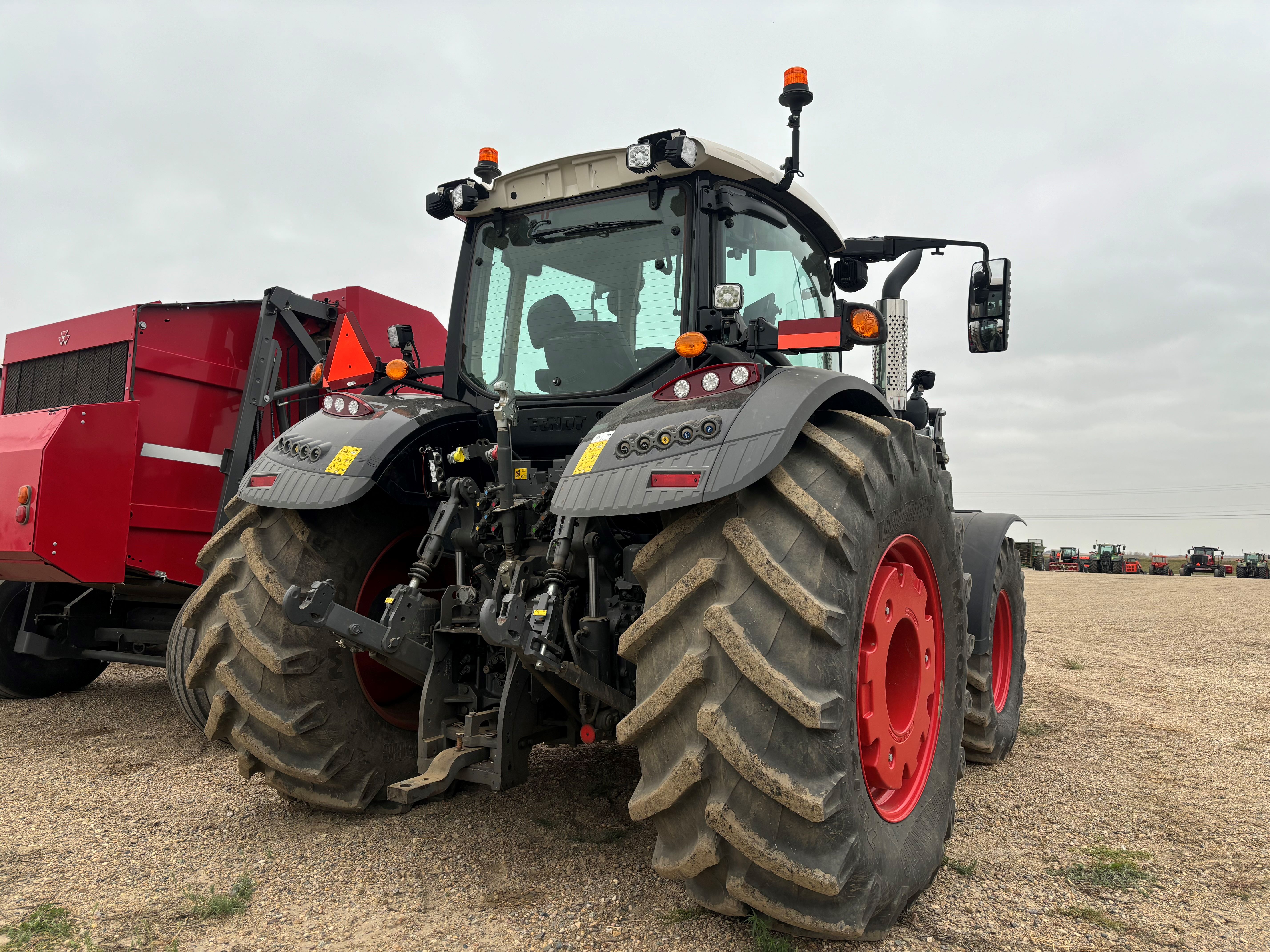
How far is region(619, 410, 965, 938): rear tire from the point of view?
2.03m

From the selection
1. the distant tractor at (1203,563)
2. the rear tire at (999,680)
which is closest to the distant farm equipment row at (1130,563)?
the distant tractor at (1203,563)

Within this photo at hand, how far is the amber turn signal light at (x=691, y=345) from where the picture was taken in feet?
8.91

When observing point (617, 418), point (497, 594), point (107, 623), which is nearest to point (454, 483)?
point (497, 594)

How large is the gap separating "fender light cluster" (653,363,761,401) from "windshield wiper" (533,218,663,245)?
Result: 38.3 inches

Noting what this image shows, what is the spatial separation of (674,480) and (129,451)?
4.01 meters

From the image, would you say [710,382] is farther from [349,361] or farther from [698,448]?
[349,361]

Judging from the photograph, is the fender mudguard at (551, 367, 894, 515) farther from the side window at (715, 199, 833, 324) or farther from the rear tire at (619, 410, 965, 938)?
the side window at (715, 199, 833, 324)

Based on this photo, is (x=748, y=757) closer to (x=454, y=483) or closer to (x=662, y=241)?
(x=454, y=483)

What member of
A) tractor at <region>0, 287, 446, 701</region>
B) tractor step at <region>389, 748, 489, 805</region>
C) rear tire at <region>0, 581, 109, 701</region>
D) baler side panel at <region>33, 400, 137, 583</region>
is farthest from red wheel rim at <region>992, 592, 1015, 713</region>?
rear tire at <region>0, 581, 109, 701</region>

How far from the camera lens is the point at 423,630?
302cm

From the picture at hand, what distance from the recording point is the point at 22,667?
232 inches

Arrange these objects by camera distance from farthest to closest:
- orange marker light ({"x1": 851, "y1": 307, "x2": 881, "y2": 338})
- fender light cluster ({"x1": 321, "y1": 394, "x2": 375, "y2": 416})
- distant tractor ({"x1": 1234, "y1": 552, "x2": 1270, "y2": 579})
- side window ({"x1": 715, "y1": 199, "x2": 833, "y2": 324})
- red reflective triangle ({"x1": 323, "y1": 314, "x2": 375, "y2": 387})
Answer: distant tractor ({"x1": 1234, "y1": 552, "x2": 1270, "y2": 579})
red reflective triangle ({"x1": 323, "y1": 314, "x2": 375, "y2": 387})
fender light cluster ({"x1": 321, "y1": 394, "x2": 375, "y2": 416})
side window ({"x1": 715, "y1": 199, "x2": 833, "y2": 324})
orange marker light ({"x1": 851, "y1": 307, "x2": 881, "y2": 338})

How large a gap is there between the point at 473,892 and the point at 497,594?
943mm

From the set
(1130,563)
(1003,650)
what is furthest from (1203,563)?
(1003,650)
